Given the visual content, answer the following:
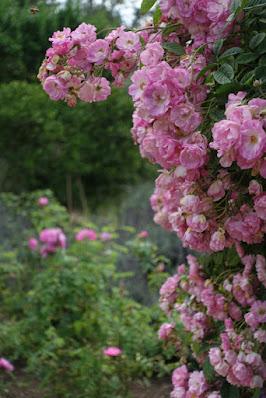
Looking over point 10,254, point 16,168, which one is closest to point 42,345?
point 10,254

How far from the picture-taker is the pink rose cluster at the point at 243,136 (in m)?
1.45

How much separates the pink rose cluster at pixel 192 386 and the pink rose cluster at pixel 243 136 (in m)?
0.90

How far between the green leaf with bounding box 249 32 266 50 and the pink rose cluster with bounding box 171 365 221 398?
1.00m

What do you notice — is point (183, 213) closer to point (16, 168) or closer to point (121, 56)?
point (121, 56)

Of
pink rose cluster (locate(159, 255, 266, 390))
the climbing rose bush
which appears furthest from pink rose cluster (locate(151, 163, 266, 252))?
pink rose cluster (locate(159, 255, 266, 390))

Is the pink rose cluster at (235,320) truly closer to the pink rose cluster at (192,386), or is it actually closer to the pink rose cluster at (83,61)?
the pink rose cluster at (192,386)

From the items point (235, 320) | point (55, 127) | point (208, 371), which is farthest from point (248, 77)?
point (55, 127)

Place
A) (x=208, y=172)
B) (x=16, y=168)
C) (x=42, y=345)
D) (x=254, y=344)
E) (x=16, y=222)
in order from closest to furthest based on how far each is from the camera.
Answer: (x=208, y=172) < (x=254, y=344) < (x=42, y=345) < (x=16, y=222) < (x=16, y=168)

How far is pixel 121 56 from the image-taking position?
1838 mm

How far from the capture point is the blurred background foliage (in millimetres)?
2656

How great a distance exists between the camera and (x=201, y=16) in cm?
178

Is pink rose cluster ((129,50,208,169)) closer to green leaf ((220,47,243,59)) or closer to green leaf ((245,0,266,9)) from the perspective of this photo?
green leaf ((220,47,243,59))

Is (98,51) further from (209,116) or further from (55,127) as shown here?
(55,127)

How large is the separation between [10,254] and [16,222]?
1.08 metres
